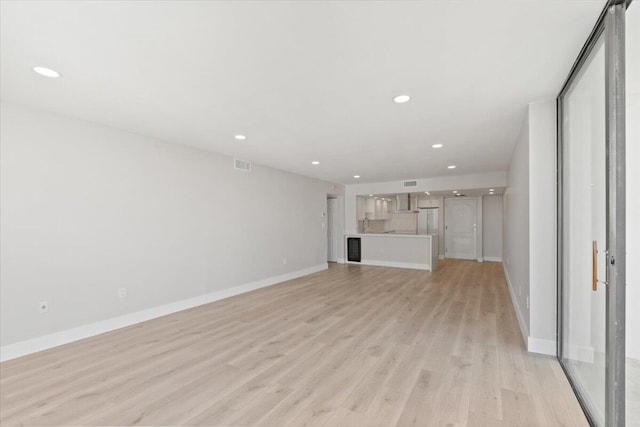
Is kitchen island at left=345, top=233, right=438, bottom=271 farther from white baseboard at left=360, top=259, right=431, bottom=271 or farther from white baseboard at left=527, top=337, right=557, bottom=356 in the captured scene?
white baseboard at left=527, top=337, right=557, bottom=356

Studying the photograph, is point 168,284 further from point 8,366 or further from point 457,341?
point 457,341

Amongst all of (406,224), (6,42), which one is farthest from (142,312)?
(406,224)

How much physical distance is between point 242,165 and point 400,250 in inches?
191

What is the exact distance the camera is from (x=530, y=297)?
2748mm

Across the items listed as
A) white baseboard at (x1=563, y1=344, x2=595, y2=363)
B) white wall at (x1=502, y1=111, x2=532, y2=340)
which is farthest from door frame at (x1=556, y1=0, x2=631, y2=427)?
white wall at (x1=502, y1=111, x2=532, y2=340)

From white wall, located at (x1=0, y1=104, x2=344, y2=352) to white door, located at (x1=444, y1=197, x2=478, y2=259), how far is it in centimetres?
694

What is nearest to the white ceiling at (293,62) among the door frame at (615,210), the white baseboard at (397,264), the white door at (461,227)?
the door frame at (615,210)

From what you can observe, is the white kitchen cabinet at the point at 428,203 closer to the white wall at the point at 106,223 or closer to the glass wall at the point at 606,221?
the white wall at the point at 106,223

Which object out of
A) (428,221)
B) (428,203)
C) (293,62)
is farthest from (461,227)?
(293,62)

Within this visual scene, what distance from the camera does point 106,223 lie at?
135 inches

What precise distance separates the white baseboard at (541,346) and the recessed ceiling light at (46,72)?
4.73m

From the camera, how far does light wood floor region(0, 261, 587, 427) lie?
188cm

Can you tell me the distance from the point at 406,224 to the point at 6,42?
9.75m

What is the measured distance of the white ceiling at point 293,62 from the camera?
155cm
